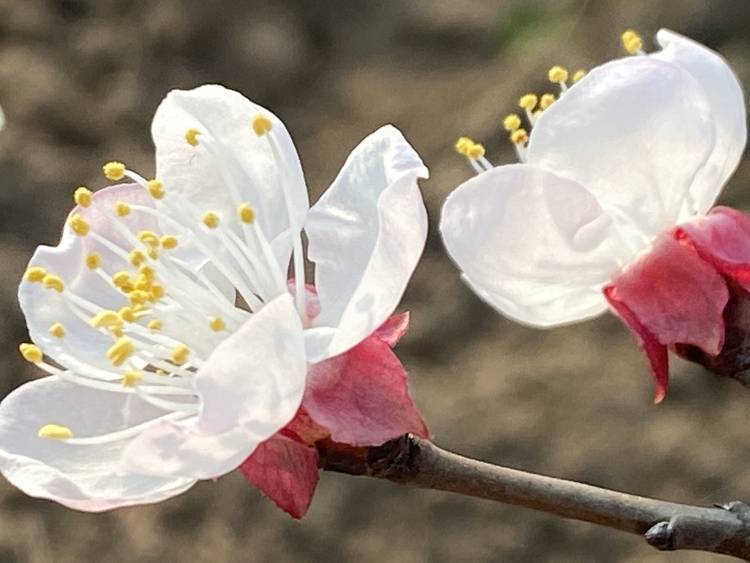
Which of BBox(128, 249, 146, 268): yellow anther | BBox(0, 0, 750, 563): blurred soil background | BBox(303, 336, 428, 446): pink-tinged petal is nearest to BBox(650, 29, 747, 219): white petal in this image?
BBox(303, 336, 428, 446): pink-tinged petal

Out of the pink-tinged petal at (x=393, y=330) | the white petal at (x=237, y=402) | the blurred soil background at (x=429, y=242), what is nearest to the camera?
the white petal at (x=237, y=402)

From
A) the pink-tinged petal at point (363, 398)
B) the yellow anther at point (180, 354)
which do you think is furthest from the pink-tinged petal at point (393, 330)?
the yellow anther at point (180, 354)

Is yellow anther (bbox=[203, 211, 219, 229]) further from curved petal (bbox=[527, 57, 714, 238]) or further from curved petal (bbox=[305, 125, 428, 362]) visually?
curved petal (bbox=[527, 57, 714, 238])

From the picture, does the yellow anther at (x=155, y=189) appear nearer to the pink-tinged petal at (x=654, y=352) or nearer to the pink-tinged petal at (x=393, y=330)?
the pink-tinged petal at (x=393, y=330)

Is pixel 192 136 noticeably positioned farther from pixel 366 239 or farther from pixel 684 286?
pixel 684 286

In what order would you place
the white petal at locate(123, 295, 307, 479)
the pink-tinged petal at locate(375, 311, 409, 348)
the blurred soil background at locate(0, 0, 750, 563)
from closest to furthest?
the white petal at locate(123, 295, 307, 479) < the pink-tinged petal at locate(375, 311, 409, 348) < the blurred soil background at locate(0, 0, 750, 563)

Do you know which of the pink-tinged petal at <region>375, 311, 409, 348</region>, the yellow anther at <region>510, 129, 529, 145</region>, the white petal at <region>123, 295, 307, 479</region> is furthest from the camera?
the yellow anther at <region>510, 129, 529, 145</region>

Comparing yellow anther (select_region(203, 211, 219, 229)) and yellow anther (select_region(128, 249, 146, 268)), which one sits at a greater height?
yellow anther (select_region(203, 211, 219, 229))

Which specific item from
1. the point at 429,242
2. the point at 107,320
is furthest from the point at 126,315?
the point at 429,242
